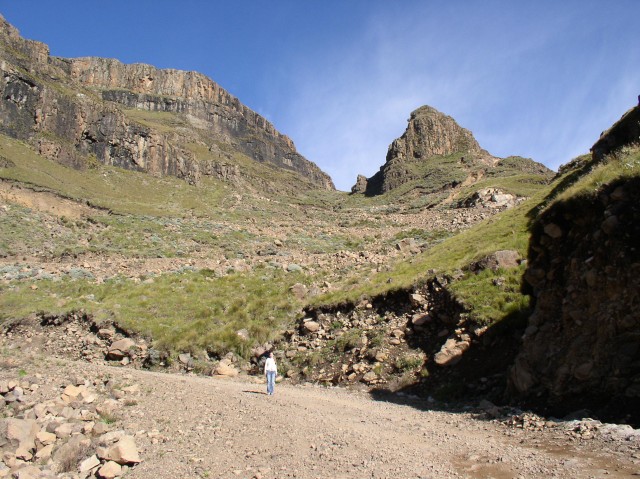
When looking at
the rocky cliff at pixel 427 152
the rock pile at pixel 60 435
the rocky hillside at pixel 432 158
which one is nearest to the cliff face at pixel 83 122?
the rocky hillside at pixel 432 158

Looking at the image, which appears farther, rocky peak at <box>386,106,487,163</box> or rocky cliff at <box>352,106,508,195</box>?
rocky peak at <box>386,106,487,163</box>

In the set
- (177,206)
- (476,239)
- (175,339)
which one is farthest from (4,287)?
(177,206)

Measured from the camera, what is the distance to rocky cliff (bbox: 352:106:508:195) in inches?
3802

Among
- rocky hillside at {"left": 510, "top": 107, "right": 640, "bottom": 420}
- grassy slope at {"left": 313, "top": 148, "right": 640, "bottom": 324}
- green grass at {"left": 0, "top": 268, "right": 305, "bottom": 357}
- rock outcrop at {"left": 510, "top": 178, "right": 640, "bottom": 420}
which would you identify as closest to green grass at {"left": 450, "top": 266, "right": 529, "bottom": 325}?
grassy slope at {"left": 313, "top": 148, "right": 640, "bottom": 324}

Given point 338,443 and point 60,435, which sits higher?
point 60,435

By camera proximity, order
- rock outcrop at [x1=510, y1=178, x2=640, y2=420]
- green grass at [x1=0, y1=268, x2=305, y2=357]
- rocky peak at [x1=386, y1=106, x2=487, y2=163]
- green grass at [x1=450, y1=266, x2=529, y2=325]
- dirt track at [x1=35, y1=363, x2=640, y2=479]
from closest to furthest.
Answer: dirt track at [x1=35, y1=363, x2=640, y2=479] < rock outcrop at [x1=510, y1=178, x2=640, y2=420] < green grass at [x1=450, y1=266, x2=529, y2=325] < green grass at [x1=0, y1=268, x2=305, y2=357] < rocky peak at [x1=386, y1=106, x2=487, y2=163]

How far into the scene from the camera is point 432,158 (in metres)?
104

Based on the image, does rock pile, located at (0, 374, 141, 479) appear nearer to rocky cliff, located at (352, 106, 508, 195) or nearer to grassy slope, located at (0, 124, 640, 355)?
grassy slope, located at (0, 124, 640, 355)

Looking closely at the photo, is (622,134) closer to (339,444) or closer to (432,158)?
(339,444)

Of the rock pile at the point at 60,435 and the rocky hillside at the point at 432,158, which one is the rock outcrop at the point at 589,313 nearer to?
the rock pile at the point at 60,435

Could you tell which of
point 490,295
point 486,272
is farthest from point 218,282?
point 490,295

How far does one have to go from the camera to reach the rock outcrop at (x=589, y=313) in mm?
6574

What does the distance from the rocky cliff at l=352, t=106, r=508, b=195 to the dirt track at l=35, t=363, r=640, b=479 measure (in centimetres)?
8825

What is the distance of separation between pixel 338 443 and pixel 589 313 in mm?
4939
